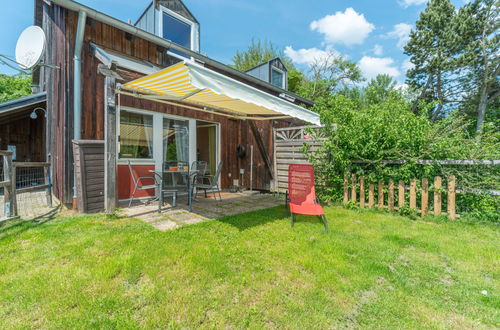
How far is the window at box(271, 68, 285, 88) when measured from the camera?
12344mm

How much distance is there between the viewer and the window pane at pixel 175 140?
6.80 m

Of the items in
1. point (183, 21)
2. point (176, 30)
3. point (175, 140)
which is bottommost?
point (175, 140)

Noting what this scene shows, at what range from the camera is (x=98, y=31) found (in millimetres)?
5258

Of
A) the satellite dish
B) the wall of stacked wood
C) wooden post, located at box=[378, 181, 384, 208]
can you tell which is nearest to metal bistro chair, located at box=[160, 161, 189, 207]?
the wall of stacked wood

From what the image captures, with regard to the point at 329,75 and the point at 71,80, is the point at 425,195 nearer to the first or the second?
the point at 71,80

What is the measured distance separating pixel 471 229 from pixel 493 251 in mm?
1057

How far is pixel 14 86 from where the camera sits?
2027 centimetres

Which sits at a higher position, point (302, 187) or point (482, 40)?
point (482, 40)

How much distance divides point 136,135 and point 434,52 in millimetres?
23290

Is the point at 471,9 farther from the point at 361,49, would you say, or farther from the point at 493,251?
the point at 493,251

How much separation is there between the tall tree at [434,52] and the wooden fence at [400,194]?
50.6 ft

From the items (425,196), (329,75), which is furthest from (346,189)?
(329,75)

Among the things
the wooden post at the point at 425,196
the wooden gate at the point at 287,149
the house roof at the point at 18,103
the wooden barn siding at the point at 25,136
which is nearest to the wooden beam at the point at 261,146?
the wooden gate at the point at 287,149

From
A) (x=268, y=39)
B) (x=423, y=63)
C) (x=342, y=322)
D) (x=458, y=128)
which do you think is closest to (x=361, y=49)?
(x=423, y=63)
